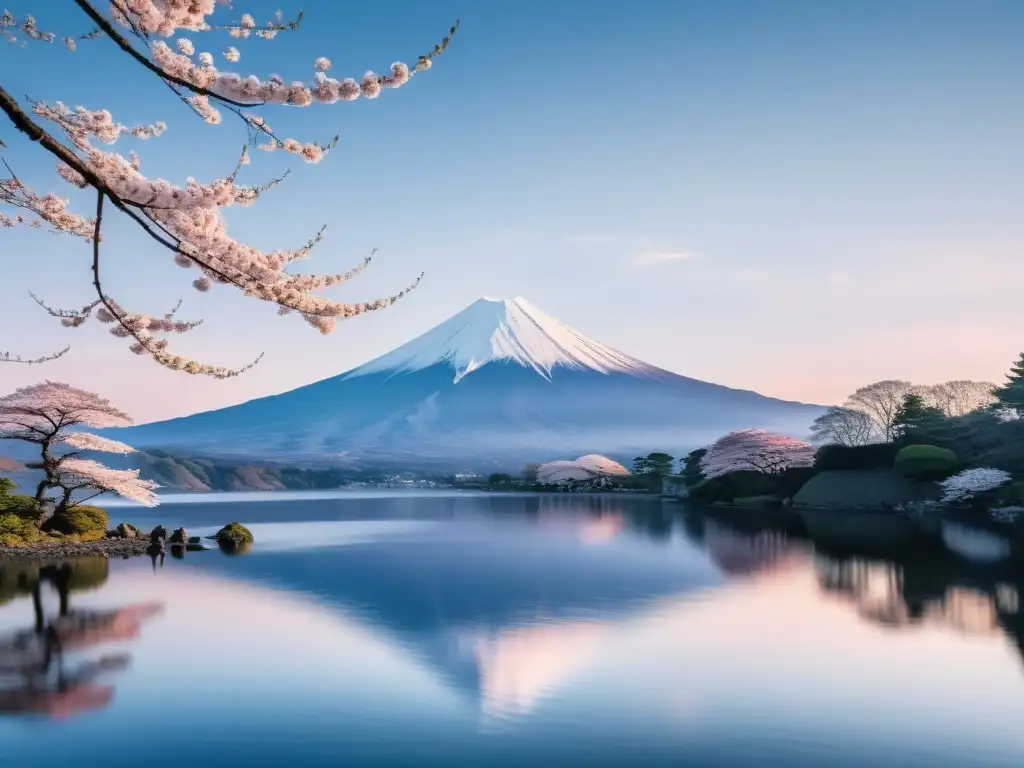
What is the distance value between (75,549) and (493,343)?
344 ft

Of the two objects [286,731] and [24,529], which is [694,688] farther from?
[24,529]

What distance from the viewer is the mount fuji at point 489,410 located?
11050 cm

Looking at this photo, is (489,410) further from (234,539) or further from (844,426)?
(234,539)

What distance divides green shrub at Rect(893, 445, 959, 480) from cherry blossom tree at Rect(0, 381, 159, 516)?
2896 cm

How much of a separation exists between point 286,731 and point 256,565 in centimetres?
1306

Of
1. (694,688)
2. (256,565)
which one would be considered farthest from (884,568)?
(256,565)

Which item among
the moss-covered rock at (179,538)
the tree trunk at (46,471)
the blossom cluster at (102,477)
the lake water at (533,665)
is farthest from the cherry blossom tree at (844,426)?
the tree trunk at (46,471)

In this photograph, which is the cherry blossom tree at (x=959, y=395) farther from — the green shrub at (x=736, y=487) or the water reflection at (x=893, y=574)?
the water reflection at (x=893, y=574)

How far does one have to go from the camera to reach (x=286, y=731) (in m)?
7.42

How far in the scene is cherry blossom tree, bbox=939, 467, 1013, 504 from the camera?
32781 millimetres

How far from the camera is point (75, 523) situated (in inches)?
881

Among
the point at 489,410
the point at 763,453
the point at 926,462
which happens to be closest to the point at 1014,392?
the point at 926,462

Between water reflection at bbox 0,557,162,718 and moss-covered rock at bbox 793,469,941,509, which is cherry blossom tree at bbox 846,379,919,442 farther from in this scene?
water reflection at bbox 0,557,162,718

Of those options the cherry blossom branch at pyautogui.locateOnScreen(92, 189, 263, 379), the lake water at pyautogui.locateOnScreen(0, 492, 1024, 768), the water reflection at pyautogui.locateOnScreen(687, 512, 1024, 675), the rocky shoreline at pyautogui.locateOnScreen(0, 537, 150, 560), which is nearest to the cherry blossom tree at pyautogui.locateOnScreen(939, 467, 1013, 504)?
the water reflection at pyautogui.locateOnScreen(687, 512, 1024, 675)
